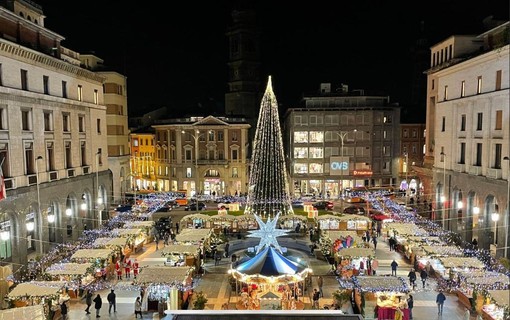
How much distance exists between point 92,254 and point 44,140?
12817 mm

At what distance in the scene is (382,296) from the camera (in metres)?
26.2

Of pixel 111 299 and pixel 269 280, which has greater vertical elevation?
pixel 269 280

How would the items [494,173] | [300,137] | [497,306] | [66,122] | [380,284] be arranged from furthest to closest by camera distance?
[300,137] → [66,122] → [494,173] → [380,284] → [497,306]

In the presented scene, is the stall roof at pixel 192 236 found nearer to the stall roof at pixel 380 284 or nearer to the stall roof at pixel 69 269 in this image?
the stall roof at pixel 69 269

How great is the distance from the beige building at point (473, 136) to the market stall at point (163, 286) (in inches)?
896

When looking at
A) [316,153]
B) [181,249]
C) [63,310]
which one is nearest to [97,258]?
[63,310]

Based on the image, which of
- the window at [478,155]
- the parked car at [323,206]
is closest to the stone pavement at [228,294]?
the window at [478,155]

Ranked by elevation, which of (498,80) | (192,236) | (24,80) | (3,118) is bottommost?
(192,236)

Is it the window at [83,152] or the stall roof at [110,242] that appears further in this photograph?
the window at [83,152]

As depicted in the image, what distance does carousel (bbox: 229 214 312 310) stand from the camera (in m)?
27.2

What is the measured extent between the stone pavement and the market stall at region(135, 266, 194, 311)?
84cm

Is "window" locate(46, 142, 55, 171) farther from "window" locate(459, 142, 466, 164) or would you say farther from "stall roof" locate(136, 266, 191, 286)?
"window" locate(459, 142, 466, 164)

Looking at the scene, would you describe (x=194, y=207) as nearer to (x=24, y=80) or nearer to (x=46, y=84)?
(x=46, y=84)

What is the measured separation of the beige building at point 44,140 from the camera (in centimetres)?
3325
